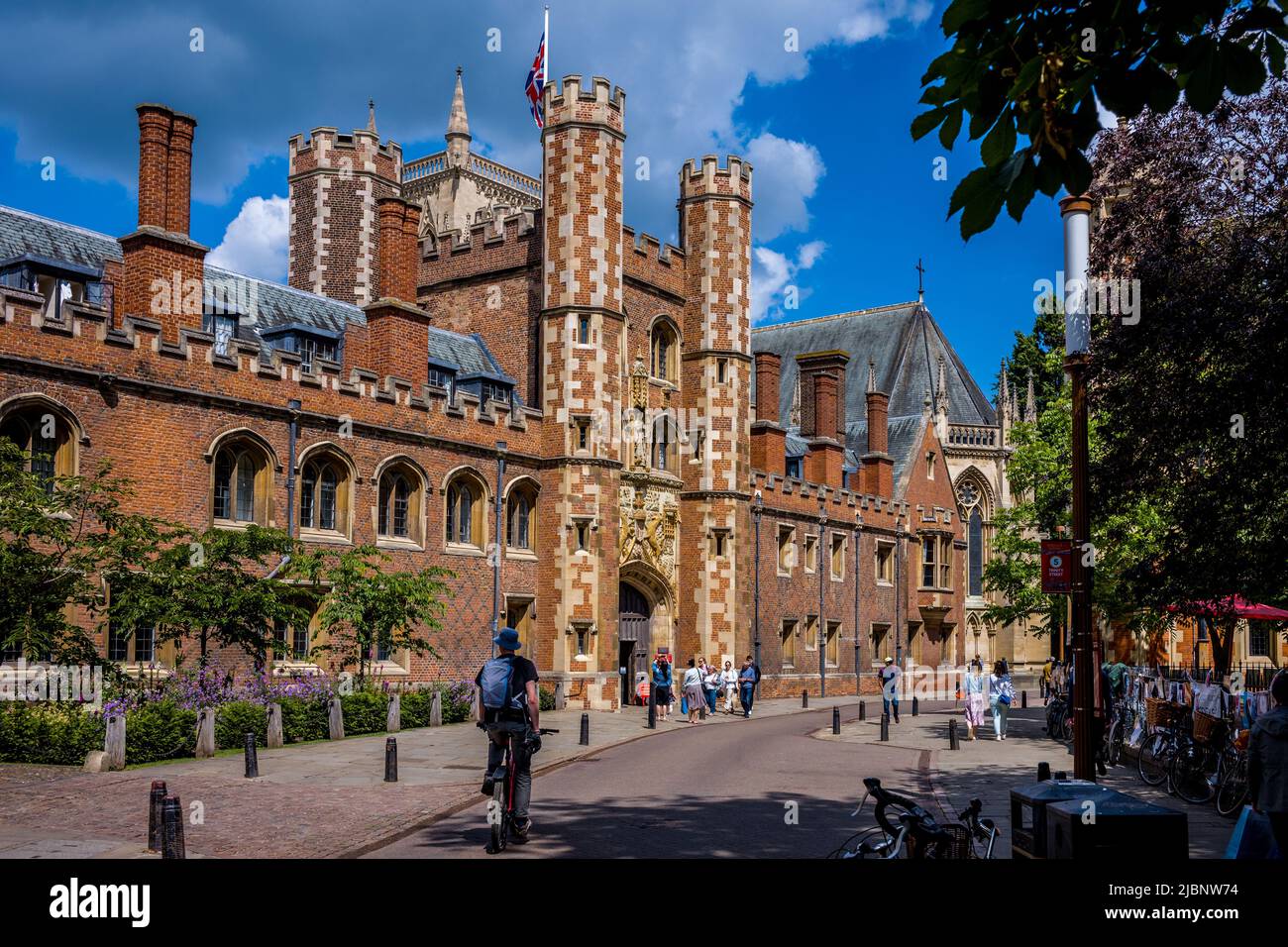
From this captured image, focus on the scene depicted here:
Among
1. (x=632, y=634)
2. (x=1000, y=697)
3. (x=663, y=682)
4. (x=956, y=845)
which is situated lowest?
(x=663, y=682)

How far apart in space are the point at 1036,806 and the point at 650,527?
92.0 ft

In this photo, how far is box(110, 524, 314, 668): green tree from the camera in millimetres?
18906

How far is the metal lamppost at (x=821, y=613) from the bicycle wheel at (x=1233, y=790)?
28.3 meters

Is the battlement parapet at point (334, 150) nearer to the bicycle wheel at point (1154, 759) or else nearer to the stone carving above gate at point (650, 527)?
the stone carving above gate at point (650, 527)

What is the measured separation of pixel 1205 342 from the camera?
48.4ft

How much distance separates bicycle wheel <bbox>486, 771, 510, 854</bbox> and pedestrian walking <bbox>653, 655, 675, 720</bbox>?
1940 cm

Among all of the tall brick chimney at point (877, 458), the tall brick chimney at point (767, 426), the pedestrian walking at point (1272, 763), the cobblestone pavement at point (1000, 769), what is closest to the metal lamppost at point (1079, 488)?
the cobblestone pavement at point (1000, 769)

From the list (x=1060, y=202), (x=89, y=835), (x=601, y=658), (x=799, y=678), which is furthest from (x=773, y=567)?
(x=89, y=835)

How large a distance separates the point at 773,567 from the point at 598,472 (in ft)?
31.3

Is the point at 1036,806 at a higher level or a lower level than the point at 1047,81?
lower

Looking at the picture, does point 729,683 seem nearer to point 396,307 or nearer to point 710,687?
point 710,687

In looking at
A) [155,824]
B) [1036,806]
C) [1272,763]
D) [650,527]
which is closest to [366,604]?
[650,527]

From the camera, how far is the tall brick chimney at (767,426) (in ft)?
135

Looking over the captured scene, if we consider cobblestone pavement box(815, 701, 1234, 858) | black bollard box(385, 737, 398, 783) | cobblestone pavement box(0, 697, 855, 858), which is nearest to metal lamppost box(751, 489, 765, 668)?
cobblestone pavement box(815, 701, 1234, 858)
